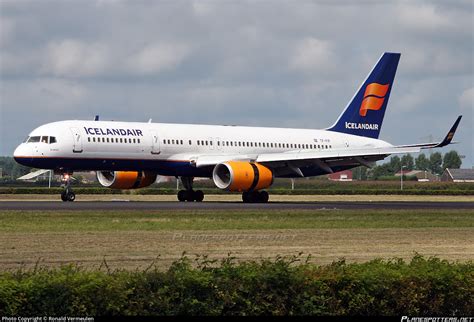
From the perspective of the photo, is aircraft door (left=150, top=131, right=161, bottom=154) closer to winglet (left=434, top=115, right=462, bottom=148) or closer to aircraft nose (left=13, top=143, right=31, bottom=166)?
aircraft nose (left=13, top=143, right=31, bottom=166)

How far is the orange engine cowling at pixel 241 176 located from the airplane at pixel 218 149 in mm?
55

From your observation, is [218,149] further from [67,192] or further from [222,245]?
[222,245]

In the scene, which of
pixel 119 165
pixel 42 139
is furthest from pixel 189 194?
pixel 42 139

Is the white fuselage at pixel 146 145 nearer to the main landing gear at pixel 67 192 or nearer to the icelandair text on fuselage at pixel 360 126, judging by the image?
the main landing gear at pixel 67 192

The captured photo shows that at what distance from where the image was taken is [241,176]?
→ 56938mm

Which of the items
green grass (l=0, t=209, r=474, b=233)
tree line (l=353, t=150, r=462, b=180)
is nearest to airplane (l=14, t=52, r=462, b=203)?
green grass (l=0, t=209, r=474, b=233)

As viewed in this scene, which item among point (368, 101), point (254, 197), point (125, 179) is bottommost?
point (254, 197)

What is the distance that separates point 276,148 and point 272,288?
48881 mm

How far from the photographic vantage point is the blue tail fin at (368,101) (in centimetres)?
6975

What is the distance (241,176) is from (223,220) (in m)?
16.1

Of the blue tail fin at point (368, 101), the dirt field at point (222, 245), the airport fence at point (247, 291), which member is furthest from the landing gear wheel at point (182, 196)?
the airport fence at point (247, 291)

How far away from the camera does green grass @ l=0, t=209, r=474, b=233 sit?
1454 inches

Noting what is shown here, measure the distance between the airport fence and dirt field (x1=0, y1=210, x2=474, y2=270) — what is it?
8.12 meters

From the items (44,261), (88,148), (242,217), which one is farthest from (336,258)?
(88,148)
